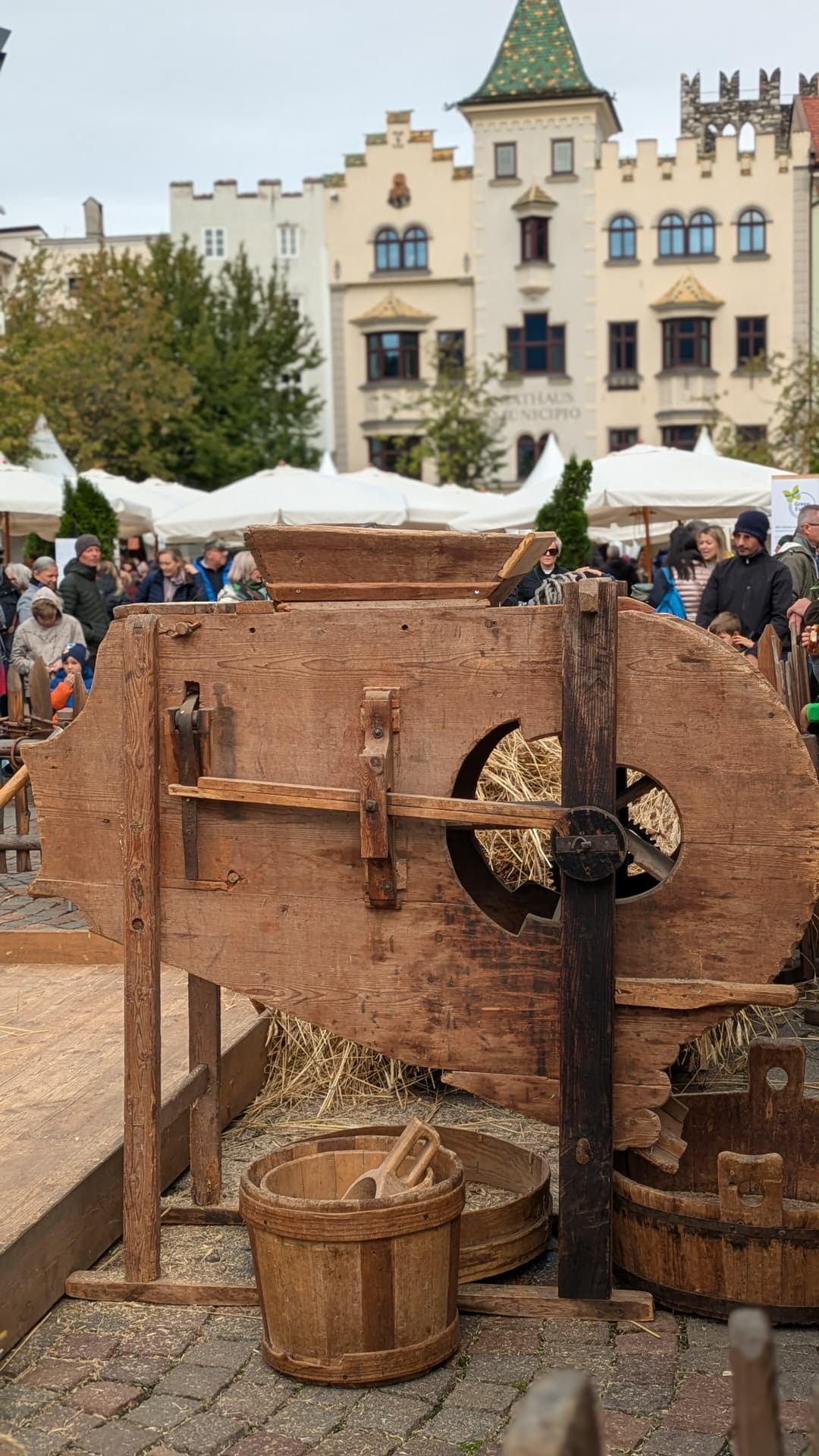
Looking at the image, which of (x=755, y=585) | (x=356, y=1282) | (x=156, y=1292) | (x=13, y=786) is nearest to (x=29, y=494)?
(x=755, y=585)

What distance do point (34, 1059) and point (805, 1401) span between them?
2.50 m

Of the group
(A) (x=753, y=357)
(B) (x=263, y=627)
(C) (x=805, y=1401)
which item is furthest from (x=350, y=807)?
(A) (x=753, y=357)

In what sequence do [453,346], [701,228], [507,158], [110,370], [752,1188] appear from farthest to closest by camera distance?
[453,346]
[507,158]
[701,228]
[110,370]
[752,1188]

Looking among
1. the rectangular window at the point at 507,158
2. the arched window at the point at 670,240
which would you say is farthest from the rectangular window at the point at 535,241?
the arched window at the point at 670,240

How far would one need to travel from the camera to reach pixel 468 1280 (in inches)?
150

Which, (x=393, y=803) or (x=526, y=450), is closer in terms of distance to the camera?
(x=393, y=803)

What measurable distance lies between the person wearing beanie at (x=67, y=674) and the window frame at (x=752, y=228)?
3820 cm

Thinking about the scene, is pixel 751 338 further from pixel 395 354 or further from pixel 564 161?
pixel 395 354

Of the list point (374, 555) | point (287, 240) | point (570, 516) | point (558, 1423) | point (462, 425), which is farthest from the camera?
point (287, 240)

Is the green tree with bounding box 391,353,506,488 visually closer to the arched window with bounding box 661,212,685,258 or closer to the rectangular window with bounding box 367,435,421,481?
the rectangular window with bounding box 367,435,421,481

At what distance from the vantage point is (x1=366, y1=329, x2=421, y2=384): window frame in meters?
48.2

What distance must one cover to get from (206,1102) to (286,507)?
1315 cm

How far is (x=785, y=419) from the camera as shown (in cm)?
4000

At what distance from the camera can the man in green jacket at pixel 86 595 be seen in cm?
1300
